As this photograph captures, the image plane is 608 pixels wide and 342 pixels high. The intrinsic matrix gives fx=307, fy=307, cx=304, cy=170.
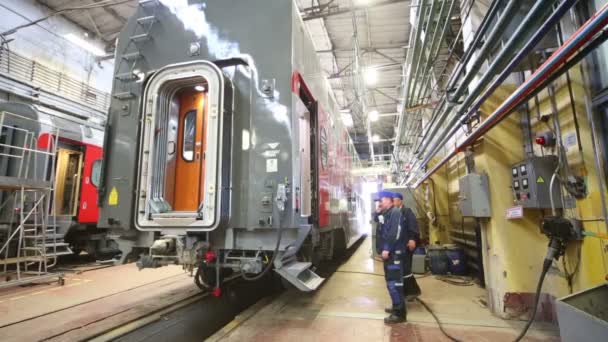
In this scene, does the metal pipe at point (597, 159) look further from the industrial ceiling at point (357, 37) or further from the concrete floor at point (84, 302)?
the concrete floor at point (84, 302)

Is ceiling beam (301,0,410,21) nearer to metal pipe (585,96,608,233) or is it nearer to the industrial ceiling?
the industrial ceiling

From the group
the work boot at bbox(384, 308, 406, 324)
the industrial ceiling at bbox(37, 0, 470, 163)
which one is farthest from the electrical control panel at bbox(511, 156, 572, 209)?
the industrial ceiling at bbox(37, 0, 470, 163)

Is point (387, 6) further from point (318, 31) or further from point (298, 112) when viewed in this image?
point (298, 112)

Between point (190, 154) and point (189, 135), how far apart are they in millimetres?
258

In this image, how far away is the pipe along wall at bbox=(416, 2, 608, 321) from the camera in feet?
9.05

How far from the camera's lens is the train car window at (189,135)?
12.5 ft

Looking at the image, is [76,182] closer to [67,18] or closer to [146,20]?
[146,20]

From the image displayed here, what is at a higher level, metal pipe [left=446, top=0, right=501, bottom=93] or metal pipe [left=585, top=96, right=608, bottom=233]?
metal pipe [left=446, top=0, right=501, bottom=93]

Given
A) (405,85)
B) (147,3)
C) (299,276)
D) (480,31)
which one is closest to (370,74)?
(405,85)

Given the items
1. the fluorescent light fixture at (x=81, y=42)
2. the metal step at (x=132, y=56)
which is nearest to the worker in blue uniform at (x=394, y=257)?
the metal step at (x=132, y=56)

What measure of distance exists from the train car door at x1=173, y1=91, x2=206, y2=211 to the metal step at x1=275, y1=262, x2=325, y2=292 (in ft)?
4.38

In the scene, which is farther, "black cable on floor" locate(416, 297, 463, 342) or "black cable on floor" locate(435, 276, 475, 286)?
"black cable on floor" locate(435, 276, 475, 286)

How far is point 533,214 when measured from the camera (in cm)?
352

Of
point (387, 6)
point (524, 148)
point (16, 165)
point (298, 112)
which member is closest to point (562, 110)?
point (524, 148)
